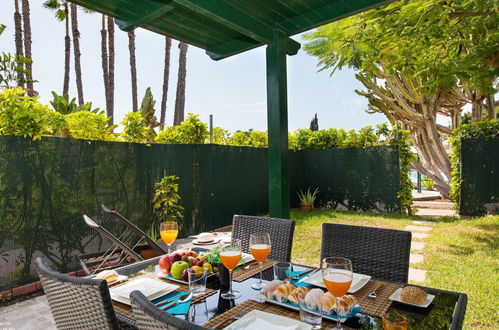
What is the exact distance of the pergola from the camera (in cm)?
256

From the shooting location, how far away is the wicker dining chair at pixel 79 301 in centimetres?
94

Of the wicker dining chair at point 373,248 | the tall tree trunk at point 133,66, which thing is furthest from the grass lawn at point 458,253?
the tall tree trunk at point 133,66

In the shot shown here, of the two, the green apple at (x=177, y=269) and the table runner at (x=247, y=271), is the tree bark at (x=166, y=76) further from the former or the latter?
the green apple at (x=177, y=269)

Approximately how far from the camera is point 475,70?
3.76 m

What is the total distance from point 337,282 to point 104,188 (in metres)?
3.68

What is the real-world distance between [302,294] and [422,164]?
11397 mm

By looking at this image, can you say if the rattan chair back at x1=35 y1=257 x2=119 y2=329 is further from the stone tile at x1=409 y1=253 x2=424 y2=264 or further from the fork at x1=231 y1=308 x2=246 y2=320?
the stone tile at x1=409 y1=253 x2=424 y2=264

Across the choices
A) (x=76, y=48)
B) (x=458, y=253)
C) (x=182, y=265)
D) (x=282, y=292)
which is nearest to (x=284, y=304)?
(x=282, y=292)

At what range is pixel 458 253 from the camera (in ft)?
13.8

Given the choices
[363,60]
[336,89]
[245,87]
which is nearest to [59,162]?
[363,60]

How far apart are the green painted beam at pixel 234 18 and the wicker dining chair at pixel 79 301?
193cm

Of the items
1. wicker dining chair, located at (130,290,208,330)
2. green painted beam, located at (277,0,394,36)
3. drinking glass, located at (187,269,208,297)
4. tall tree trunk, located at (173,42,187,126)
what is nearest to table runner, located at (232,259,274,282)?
drinking glass, located at (187,269,208,297)

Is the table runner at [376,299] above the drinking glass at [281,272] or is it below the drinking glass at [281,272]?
below

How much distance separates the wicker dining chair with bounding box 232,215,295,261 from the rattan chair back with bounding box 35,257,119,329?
52.9 inches
